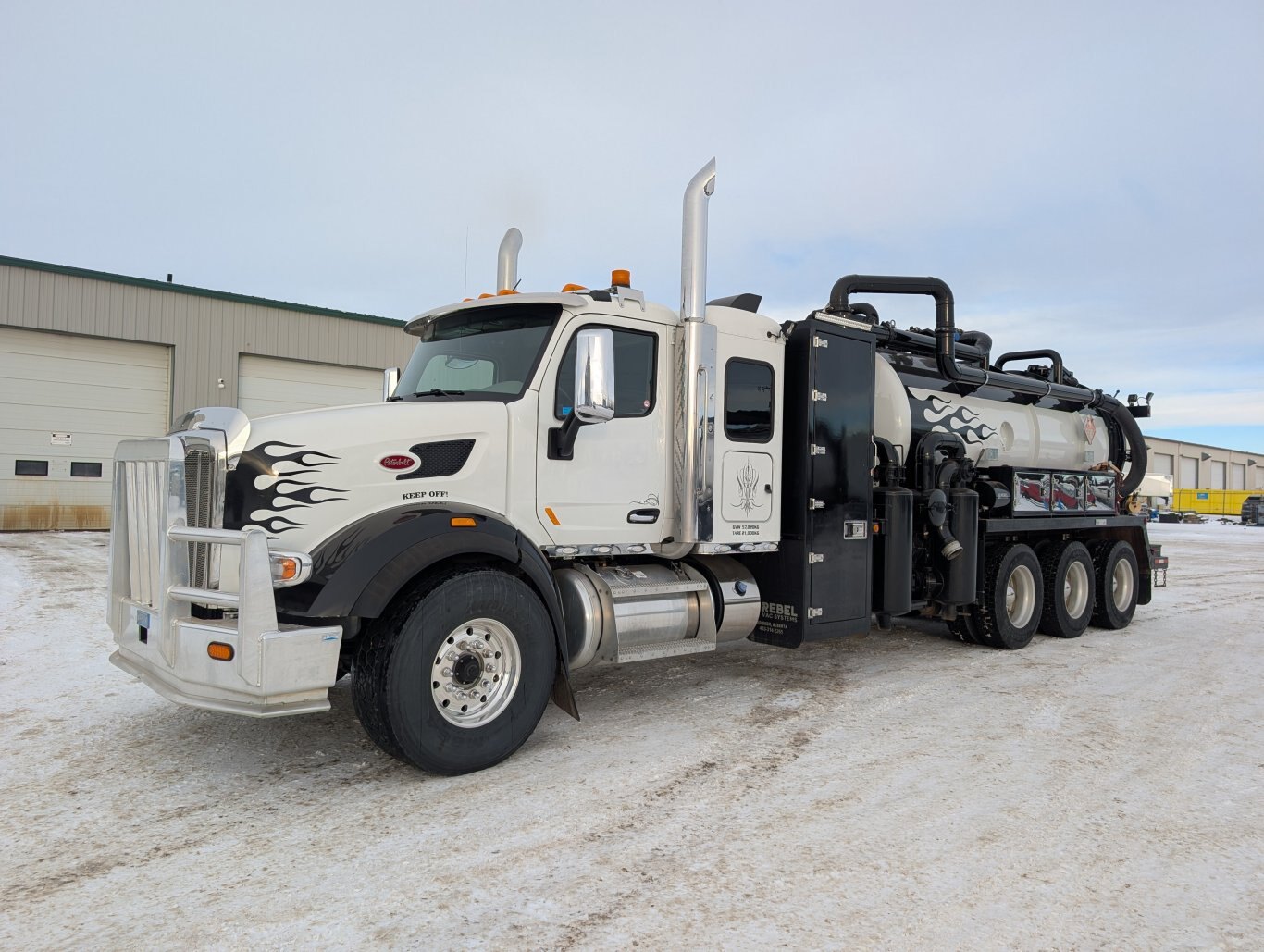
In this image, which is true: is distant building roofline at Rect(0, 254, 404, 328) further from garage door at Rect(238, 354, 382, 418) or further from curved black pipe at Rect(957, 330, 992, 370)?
curved black pipe at Rect(957, 330, 992, 370)

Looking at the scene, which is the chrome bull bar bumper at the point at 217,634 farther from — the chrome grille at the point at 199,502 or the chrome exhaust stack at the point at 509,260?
the chrome exhaust stack at the point at 509,260

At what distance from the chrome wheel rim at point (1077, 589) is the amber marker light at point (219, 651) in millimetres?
8433

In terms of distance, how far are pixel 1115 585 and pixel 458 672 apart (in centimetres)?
855

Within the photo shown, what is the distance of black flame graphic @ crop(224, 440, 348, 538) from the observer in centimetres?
429

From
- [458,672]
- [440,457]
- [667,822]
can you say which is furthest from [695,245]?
[667,822]

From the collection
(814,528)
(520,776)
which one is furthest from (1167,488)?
(520,776)

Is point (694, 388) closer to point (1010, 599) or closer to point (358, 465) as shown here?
point (358, 465)

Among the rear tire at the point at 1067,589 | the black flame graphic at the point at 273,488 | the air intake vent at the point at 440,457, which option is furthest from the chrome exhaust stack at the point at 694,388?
the rear tire at the point at 1067,589

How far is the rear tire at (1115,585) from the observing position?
981cm

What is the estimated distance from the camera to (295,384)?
71.9 ft

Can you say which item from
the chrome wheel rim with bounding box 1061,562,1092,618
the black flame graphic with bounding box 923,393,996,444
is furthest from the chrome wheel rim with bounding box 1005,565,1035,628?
the black flame graphic with bounding box 923,393,996,444

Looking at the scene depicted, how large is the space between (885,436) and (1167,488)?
21.5 feet

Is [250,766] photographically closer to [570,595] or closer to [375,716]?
[375,716]

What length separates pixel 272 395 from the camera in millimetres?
21578
